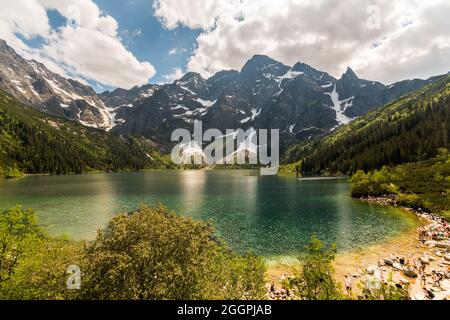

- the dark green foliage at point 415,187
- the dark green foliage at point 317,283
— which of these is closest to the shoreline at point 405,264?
the dark green foliage at point 317,283

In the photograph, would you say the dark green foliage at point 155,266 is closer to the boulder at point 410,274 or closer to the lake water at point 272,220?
the boulder at point 410,274

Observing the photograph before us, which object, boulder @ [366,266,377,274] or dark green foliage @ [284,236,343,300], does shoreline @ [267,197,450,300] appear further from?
dark green foliage @ [284,236,343,300]

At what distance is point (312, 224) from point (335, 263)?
24.7 m

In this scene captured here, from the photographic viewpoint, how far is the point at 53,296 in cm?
1772

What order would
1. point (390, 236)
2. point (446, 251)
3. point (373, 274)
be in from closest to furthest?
point (373, 274) → point (446, 251) → point (390, 236)

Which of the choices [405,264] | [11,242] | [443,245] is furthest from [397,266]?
[11,242]

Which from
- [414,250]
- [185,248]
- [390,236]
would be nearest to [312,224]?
[390,236]

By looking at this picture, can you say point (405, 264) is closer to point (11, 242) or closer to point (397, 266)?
point (397, 266)

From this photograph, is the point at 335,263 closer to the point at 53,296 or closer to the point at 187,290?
the point at 187,290

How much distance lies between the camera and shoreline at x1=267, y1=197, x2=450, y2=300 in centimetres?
2952

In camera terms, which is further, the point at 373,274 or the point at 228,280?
the point at 373,274

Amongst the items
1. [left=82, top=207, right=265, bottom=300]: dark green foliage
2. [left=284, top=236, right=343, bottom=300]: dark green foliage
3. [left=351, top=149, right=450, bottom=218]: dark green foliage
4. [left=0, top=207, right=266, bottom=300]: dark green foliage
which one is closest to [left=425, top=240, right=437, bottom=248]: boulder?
[left=351, top=149, right=450, bottom=218]: dark green foliage

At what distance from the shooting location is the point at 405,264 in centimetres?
3706
